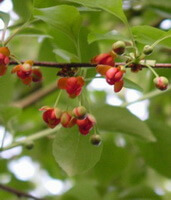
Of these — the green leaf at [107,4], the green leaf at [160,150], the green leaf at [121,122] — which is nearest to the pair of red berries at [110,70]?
the green leaf at [107,4]

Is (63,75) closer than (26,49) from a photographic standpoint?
Yes

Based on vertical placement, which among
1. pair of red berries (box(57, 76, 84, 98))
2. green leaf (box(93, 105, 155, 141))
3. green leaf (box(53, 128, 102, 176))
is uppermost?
pair of red berries (box(57, 76, 84, 98))

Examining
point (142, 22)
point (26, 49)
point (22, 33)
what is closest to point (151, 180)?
point (142, 22)

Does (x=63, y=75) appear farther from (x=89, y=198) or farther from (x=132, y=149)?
(x=132, y=149)

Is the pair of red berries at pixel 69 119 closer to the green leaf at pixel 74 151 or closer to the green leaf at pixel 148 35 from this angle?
the green leaf at pixel 74 151

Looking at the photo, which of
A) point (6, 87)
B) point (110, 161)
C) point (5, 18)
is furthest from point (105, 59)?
point (110, 161)

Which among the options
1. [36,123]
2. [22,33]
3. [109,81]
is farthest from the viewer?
[36,123]

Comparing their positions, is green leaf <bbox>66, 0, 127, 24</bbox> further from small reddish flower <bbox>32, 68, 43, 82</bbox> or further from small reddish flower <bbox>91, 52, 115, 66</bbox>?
small reddish flower <bbox>32, 68, 43, 82</bbox>

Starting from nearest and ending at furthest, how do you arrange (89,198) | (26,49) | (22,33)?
(22,33) < (89,198) < (26,49)

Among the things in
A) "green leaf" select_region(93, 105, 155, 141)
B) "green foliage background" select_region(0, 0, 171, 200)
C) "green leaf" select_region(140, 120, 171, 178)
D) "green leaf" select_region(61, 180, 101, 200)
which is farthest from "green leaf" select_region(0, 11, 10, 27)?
"green leaf" select_region(61, 180, 101, 200)
